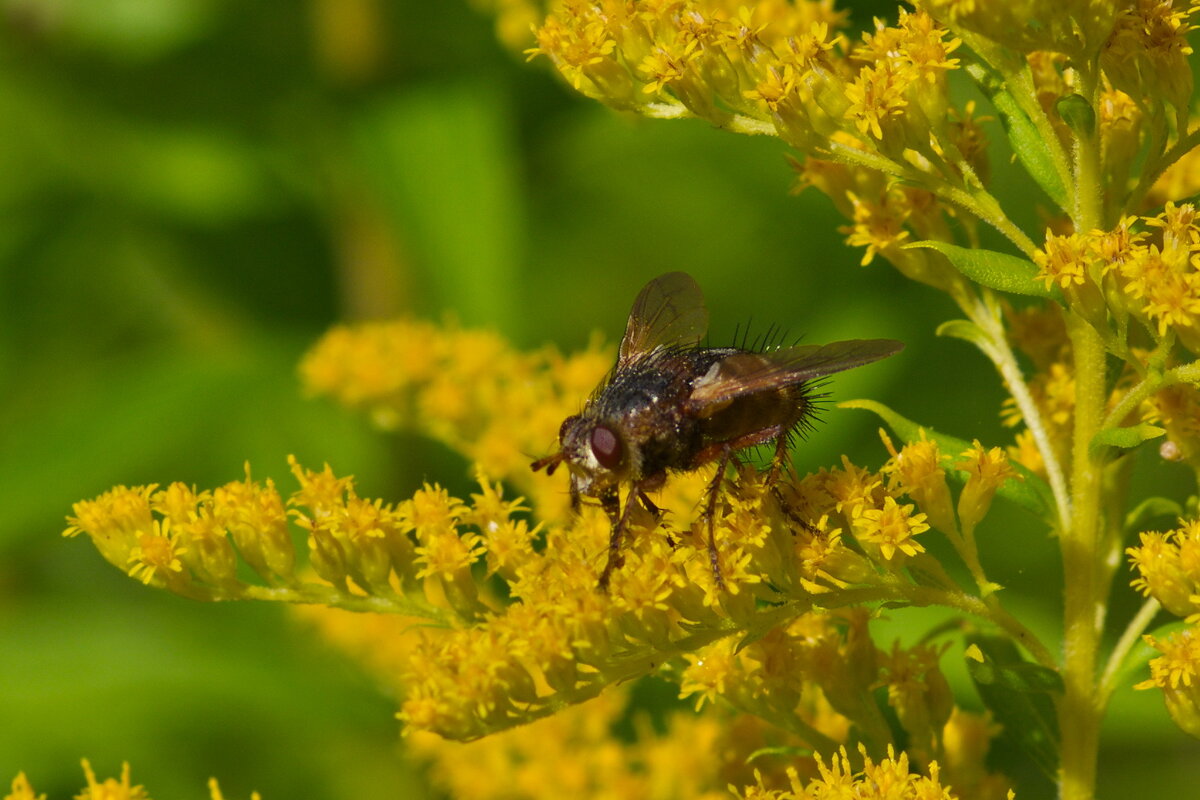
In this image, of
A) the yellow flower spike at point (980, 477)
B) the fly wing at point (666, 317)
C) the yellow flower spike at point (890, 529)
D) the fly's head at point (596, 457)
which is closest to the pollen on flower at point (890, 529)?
the yellow flower spike at point (890, 529)

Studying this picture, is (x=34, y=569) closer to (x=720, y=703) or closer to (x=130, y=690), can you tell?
(x=130, y=690)

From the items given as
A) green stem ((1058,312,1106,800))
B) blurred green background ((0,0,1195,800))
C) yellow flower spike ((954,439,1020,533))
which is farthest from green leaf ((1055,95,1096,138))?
blurred green background ((0,0,1195,800))

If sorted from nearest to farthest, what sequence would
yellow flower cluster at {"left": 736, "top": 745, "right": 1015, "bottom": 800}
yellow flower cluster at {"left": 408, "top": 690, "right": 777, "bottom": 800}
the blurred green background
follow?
1. yellow flower cluster at {"left": 736, "top": 745, "right": 1015, "bottom": 800}
2. yellow flower cluster at {"left": 408, "top": 690, "right": 777, "bottom": 800}
3. the blurred green background

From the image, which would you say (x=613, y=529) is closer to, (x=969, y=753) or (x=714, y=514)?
(x=714, y=514)

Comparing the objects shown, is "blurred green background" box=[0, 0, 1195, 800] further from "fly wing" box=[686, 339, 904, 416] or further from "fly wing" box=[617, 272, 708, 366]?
"fly wing" box=[686, 339, 904, 416]

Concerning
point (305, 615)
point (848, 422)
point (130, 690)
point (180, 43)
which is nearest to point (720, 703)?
point (305, 615)

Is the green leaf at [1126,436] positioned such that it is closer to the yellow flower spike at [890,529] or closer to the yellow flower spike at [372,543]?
the yellow flower spike at [890,529]

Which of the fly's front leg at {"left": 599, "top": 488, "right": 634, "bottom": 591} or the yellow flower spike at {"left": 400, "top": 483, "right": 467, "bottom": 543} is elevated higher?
the yellow flower spike at {"left": 400, "top": 483, "right": 467, "bottom": 543}
